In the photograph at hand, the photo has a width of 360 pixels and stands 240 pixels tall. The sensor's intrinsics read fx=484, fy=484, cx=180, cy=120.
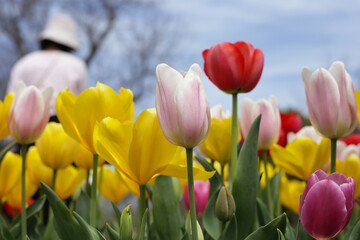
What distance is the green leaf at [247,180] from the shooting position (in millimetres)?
761

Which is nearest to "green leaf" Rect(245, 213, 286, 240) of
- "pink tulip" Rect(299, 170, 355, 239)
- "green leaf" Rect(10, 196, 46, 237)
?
"pink tulip" Rect(299, 170, 355, 239)

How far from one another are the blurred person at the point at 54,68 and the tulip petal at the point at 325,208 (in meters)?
2.34

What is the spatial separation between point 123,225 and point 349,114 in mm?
397

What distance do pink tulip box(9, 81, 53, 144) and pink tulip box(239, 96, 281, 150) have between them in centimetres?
42

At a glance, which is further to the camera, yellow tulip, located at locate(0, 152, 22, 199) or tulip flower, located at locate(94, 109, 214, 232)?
yellow tulip, located at locate(0, 152, 22, 199)

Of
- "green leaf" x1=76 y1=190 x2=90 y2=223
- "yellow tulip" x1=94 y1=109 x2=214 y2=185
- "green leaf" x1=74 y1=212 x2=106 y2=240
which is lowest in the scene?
"green leaf" x1=76 y1=190 x2=90 y2=223

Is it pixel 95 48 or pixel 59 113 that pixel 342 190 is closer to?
pixel 59 113

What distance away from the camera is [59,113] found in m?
0.80

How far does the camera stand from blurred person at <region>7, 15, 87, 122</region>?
2.91 meters

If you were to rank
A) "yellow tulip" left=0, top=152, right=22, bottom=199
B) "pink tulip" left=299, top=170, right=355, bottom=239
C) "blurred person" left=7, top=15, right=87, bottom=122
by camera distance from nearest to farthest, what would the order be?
"pink tulip" left=299, top=170, right=355, bottom=239 < "yellow tulip" left=0, top=152, right=22, bottom=199 < "blurred person" left=7, top=15, right=87, bottom=122

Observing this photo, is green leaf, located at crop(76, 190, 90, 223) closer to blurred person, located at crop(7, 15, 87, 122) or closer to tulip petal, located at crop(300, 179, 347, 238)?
tulip petal, located at crop(300, 179, 347, 238)

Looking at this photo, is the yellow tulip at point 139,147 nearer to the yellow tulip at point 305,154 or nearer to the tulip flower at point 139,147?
the tulip flower at point 139,147

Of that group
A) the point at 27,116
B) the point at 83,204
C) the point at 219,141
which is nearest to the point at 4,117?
the point at 27,116

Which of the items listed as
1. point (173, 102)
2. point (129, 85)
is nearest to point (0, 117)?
point (173, 102)
